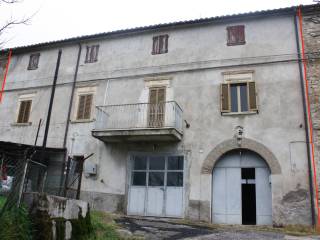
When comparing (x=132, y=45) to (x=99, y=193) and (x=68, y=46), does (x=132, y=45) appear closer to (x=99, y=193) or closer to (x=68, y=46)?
(x=68, y=46)

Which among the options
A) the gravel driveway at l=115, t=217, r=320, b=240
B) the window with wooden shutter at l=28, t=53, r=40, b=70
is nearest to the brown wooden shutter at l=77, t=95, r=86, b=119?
the window with wooden shutter at l=28, t=53, r=40, b=70

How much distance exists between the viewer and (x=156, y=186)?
1316 centimetres

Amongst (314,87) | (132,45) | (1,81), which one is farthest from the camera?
(1,81)

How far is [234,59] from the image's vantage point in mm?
13430

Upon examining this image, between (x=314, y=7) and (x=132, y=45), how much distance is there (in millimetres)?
7776

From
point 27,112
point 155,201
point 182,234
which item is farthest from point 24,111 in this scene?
point 182,234

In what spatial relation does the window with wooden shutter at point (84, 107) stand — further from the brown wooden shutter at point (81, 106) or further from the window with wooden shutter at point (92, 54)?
the window with wooden shutter at point (92, 54)

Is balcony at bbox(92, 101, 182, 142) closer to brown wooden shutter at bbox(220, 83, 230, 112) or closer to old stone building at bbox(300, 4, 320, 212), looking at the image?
brown wooden shutter at bbox(220, 83, 230, 112)

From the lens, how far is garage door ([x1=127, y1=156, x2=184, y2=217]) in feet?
41.7

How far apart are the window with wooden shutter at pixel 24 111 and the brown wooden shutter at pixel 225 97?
9636 mm

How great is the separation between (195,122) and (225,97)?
1.53 m

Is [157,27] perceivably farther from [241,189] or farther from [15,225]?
[15,225]

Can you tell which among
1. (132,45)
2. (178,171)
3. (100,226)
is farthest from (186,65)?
(100,226)

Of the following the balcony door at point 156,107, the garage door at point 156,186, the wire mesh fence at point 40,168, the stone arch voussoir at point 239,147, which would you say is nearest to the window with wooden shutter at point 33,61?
the wire mesh fence at point 40,168
